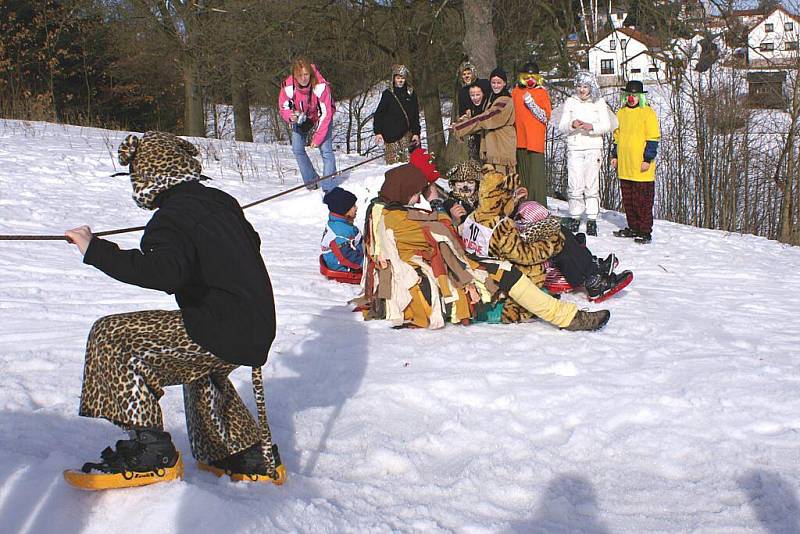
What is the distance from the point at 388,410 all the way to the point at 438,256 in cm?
179

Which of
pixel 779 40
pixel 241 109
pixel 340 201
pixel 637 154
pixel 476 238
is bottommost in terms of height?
pixel 476 238

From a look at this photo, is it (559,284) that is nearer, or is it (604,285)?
(604,285)

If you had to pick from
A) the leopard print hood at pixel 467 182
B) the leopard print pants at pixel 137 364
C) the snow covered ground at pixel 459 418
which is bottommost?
the snow covered ground at pixel 459 418

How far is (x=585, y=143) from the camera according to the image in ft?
32.0

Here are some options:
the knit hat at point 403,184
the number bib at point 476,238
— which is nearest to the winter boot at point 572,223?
the number bib at point 476,238

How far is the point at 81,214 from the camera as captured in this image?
9.91 metres

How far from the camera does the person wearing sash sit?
37.9 feet

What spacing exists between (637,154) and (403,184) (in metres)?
4.68

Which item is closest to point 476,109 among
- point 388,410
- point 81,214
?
point 81,214

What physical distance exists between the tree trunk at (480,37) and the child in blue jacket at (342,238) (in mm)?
5968

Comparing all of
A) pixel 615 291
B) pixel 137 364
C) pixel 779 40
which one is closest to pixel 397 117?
pixel 615 291

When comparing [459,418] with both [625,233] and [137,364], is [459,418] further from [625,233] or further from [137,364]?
[625,233]

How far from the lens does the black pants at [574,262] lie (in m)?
7.04

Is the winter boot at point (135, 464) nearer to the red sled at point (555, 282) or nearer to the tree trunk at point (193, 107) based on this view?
the red sled at point (555, 282)
